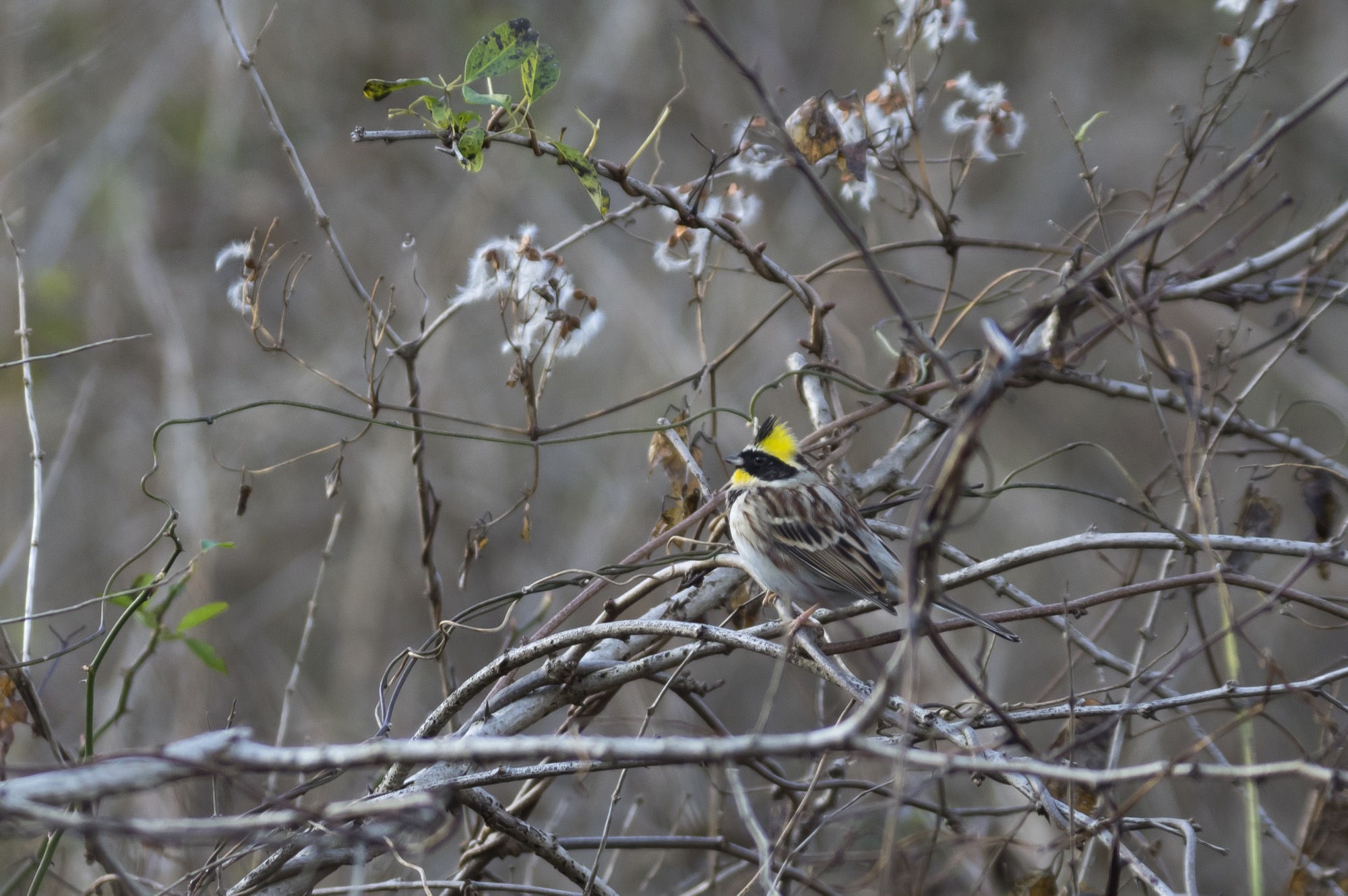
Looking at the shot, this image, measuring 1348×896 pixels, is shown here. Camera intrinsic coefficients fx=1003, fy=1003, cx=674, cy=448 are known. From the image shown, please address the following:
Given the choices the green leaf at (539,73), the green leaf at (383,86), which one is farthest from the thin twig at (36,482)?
the green leaf at (539,73)

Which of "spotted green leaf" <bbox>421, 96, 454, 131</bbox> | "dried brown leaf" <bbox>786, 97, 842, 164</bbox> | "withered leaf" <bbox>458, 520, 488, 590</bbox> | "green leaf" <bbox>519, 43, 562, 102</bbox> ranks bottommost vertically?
"withered leaf" <bbox>458, 520, 488, 590</bbox>

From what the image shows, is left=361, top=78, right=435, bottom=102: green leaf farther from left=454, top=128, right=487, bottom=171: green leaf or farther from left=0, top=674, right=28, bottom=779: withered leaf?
left=0, top=674, right=28, bottom=779: withered leaf

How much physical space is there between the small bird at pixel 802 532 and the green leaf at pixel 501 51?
5.13ft

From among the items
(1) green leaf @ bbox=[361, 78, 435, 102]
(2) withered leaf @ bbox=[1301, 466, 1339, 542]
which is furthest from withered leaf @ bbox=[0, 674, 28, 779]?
(2) withered leaf @ bbox=[1301, 466, 1339, 542]

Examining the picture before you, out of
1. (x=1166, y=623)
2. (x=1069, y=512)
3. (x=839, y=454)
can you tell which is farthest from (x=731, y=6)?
(x=839, y=454)

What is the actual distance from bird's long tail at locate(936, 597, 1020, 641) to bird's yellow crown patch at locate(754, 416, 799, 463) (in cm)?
93

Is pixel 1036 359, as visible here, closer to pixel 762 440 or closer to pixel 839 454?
pixel 839 454

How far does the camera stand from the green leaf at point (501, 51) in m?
2.72

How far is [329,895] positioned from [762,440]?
7.44 ft

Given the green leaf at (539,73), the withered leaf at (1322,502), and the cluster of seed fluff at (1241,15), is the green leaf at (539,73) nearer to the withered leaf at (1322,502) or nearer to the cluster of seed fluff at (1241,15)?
the cluster of seed fluff at (1241,15)

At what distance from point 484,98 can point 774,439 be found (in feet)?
6.34

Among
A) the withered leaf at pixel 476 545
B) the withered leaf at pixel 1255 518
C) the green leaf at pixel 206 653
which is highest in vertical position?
the withered leaf at pixel 476 545

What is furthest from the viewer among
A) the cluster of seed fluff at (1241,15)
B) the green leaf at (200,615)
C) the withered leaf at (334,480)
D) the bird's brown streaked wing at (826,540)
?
the bird's brown streaked wing at (826,540)

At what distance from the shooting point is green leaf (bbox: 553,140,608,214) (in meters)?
2.82
